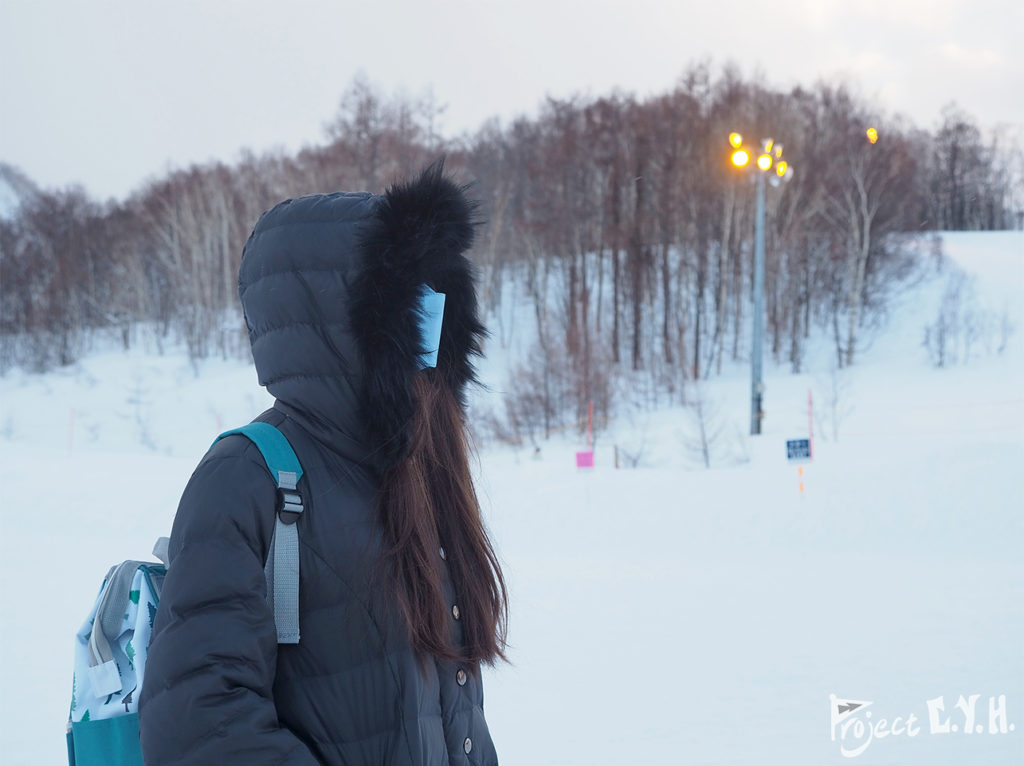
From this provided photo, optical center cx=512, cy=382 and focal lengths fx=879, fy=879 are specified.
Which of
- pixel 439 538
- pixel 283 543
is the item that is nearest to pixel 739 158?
pixel 439 538

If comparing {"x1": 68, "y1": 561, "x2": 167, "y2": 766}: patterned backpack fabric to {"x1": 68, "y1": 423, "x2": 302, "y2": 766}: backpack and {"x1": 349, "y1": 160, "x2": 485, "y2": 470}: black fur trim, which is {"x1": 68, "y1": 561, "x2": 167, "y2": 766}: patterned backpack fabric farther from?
{"x1": 349, "y1": 160, "x2": 485, "y2": 470}: black fur trim

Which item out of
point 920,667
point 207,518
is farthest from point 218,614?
point 920,667

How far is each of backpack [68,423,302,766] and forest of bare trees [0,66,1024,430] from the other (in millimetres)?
21979

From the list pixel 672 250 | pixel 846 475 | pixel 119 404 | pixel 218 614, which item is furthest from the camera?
pixel 672 250

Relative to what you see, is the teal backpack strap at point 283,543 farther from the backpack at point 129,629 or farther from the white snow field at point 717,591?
the white snow field at point 717,591

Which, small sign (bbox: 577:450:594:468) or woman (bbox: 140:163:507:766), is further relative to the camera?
small sign (bbox: 577:450:594:468)

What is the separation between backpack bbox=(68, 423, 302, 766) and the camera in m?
1.45

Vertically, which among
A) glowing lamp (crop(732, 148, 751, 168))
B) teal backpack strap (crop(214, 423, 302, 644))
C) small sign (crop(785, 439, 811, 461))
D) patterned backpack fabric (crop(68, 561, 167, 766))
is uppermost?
glowing lamp (crop(732, 148, 751, 168))

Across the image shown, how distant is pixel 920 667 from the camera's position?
581cm

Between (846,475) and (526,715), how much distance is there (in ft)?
26.5

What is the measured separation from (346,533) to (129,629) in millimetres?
473

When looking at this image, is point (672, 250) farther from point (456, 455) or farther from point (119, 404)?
point (456, 455)

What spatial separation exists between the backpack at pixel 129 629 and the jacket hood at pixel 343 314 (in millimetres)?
128

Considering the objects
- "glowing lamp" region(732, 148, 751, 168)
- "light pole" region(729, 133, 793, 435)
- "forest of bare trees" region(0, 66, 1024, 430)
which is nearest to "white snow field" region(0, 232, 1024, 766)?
"light pole" region(729, 133, 793, 435)
